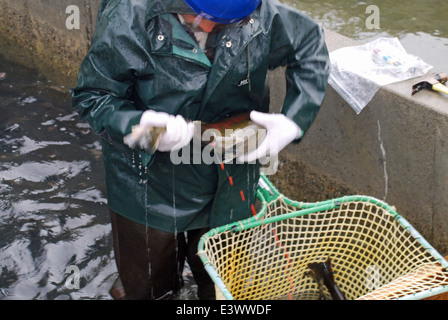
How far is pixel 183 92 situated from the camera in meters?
2.62

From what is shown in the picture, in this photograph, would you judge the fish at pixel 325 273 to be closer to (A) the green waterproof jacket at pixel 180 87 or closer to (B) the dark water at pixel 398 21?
(A) the green waterproof jacket at pixel 180 87

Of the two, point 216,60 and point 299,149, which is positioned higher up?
point 216,60

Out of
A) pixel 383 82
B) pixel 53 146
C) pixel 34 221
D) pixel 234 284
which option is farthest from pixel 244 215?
pixel 53 146

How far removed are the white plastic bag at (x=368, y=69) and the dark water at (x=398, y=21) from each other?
3.71 feet

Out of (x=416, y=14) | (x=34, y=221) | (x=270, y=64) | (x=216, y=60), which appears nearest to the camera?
(x=216, y=60)

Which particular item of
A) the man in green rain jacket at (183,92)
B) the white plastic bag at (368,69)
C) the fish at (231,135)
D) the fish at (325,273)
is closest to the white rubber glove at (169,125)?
the man in green rain jacket at (183,92)

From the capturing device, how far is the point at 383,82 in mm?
3596

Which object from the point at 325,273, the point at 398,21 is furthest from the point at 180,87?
the point at 398,21

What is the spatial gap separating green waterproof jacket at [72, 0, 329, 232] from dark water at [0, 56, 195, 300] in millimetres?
948

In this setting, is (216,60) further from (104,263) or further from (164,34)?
(104,263)

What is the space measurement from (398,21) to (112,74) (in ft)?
12.5

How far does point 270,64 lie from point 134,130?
80cm

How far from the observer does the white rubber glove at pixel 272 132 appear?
2641 millimetres
